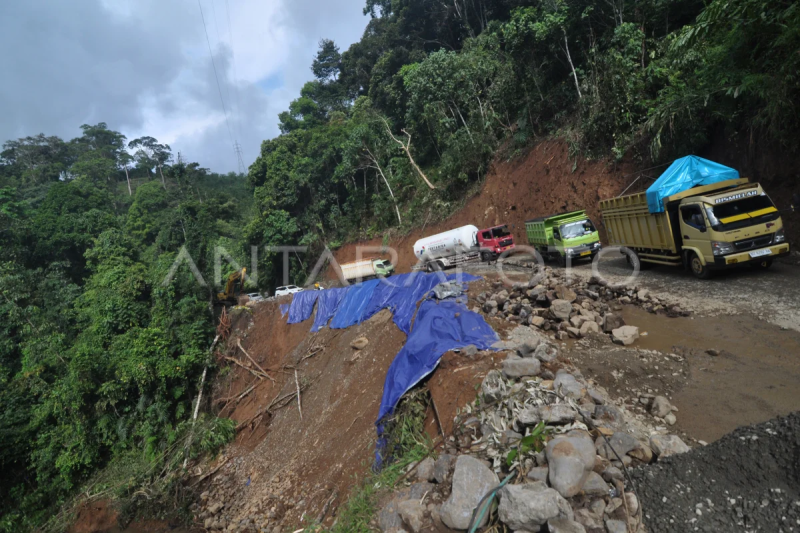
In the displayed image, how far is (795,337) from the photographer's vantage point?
762cm

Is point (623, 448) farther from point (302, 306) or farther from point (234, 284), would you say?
point (234, 284)

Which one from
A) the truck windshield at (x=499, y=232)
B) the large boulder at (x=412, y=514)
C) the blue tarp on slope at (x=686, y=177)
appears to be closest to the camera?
the large boulder at (x=412, y=514)

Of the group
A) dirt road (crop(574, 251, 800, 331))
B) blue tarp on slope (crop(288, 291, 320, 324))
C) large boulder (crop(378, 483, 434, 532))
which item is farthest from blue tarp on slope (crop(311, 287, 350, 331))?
large boulder (crop(378, 483, 434, 532))

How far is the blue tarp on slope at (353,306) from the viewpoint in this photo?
1564 centimetres

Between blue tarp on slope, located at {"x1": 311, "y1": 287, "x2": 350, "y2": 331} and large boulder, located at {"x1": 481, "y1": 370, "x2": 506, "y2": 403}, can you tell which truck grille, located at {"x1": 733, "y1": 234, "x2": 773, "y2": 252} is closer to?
large boulder, located at {"x1": 481, "y1": 370, "x2": 506, "y2": 403}

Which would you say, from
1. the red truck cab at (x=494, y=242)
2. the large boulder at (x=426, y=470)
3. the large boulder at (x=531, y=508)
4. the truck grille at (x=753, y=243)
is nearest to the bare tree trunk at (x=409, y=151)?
the red truck cab at (x=494, y=242)

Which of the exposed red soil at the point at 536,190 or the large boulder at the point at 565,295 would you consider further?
the exposed red soil at the point at 536,190

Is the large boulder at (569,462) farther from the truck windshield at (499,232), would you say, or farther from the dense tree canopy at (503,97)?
the truck windshield at (499,232)

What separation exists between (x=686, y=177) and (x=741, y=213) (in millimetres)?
2373

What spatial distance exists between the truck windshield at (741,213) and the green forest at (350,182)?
104 inches

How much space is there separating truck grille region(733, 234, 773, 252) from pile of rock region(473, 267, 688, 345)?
7.59ft

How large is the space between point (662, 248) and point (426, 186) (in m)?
20.5

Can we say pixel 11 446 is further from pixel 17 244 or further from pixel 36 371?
pixel 17 244

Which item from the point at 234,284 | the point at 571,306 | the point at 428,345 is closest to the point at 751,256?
the point at 571,306
